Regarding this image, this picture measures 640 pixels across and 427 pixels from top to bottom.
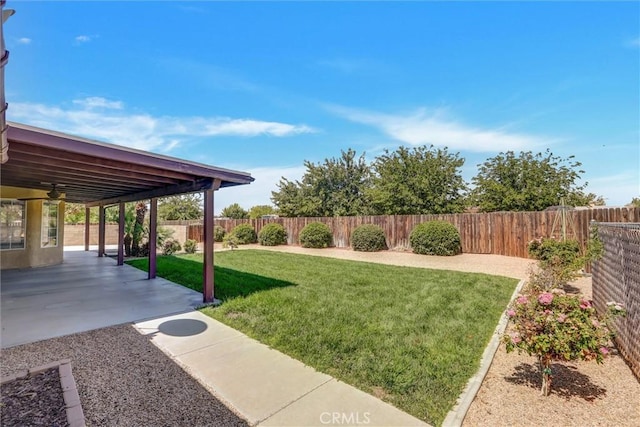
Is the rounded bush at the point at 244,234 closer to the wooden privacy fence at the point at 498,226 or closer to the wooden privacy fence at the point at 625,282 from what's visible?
the wooden privacy fence at the point at 498,226

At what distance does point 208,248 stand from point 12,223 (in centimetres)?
844

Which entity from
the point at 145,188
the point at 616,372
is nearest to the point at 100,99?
the point at 145,188

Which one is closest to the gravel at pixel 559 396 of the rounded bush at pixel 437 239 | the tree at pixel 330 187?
the rounded bush at pixel 437 239

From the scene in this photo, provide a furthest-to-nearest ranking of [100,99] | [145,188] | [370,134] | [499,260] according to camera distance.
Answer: [370,134] < [499,260] < [100,99] < [145,188]

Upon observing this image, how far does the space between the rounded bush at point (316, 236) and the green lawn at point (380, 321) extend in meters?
7.41

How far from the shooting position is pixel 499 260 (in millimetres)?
11250

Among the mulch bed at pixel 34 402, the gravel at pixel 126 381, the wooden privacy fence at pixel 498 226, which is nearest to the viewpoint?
the mulch bed at pixel 34 402

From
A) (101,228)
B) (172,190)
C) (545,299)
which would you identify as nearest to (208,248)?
(172,190)

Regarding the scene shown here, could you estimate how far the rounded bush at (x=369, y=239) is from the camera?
14.5m

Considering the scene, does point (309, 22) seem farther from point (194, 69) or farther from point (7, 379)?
point (7, 379)

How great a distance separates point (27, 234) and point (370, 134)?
15.8 meters

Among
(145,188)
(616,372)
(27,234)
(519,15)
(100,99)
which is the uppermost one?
(519,15)

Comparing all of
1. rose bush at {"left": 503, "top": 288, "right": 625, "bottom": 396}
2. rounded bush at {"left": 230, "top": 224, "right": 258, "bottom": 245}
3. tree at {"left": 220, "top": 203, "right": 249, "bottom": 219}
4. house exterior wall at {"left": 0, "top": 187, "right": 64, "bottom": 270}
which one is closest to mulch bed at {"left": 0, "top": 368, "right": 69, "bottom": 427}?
rose bush at {"left": 503, "top": 288, "right": 625, "bottom": 396}

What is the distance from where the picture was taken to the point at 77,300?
5828 millimetres
